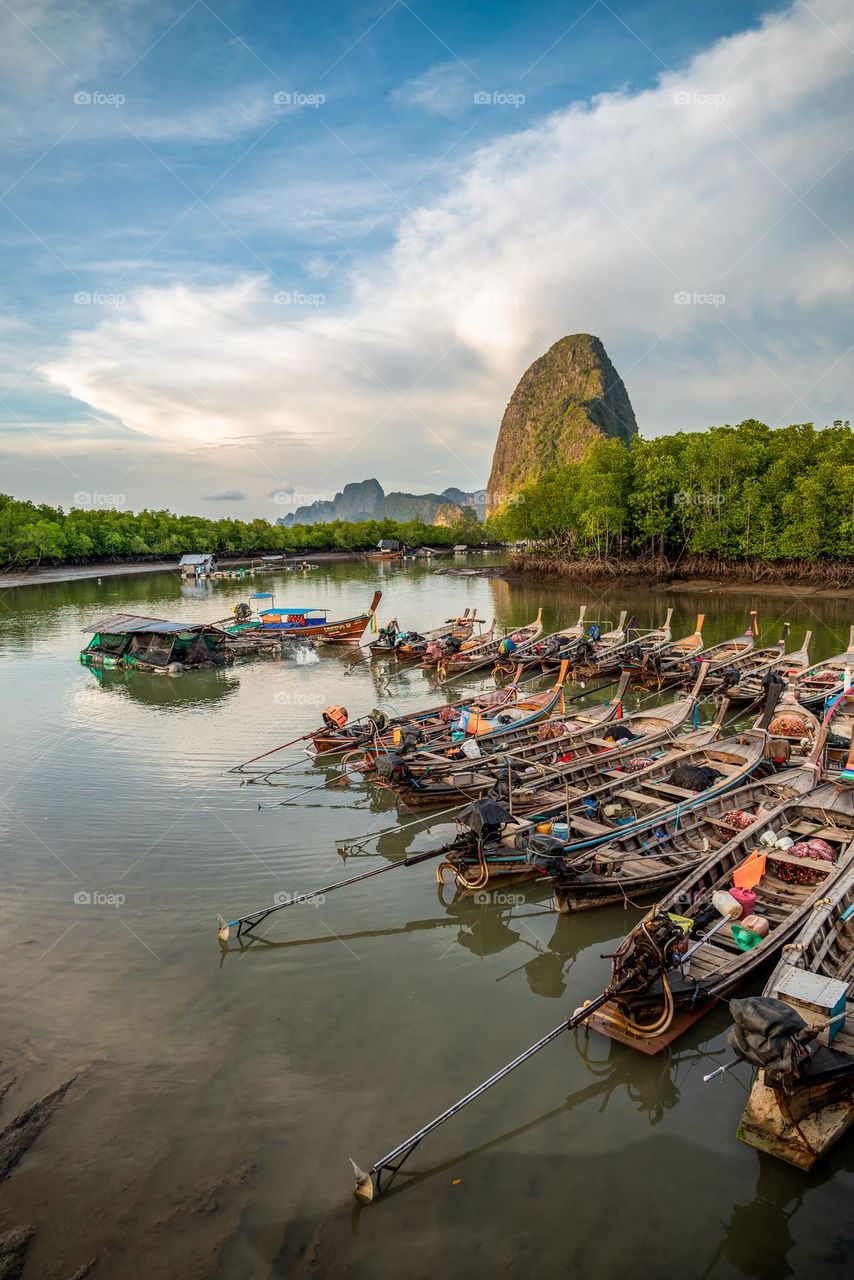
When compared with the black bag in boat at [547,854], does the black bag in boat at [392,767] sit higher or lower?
higher

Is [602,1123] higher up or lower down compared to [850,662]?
lower down

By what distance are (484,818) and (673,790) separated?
4.64m

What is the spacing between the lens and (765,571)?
53.2 m

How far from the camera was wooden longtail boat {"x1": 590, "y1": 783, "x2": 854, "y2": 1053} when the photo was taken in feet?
27.1

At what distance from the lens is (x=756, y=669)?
2594 cm

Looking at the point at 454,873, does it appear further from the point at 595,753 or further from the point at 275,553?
the point at 275,553

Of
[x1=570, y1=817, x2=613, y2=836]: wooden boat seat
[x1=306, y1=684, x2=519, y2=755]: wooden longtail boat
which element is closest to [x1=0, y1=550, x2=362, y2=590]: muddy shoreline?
[x1=306, y1=684, x2=519, y2=755]: wooden longtail boat

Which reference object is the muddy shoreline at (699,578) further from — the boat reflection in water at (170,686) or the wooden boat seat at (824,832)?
the wooden boat seat at (824,832)

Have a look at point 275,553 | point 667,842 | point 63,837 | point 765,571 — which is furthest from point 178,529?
point 667,842

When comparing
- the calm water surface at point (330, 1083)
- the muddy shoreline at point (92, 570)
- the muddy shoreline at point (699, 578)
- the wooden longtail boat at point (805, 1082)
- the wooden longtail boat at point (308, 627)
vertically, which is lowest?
the calm water surface at point (330, 1083)

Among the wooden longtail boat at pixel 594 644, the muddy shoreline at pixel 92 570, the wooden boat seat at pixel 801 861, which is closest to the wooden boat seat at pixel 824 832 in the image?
the wooden boat seat at pixel 801 861

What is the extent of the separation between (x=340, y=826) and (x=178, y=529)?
352ft

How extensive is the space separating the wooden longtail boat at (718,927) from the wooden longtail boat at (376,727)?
28.6 feet

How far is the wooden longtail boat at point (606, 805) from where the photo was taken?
11.9 meters
